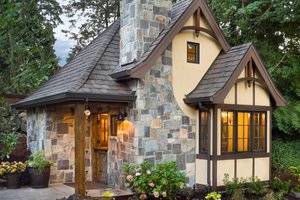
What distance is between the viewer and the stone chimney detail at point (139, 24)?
9.35 metres

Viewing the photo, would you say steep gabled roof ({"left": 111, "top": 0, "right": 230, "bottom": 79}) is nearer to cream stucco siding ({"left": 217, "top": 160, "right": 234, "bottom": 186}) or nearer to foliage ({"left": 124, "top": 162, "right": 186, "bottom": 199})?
foliage ({"left": 124, "top": 162, "right": 186, "bottom": 199})

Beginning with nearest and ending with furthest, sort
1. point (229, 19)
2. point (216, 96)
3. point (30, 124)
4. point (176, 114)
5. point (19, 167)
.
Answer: point (216, 96) < point (176, 114) < point (19, 167) < point (30, 124) < point (229, 19)

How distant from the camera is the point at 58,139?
35.5 ft

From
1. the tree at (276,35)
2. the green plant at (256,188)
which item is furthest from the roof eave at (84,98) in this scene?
the tree at (276,35)

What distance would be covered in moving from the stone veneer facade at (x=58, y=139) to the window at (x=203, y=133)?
11.9ft

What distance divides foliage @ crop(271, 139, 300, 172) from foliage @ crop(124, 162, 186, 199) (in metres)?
5.65

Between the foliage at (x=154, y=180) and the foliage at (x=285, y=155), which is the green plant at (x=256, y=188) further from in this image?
the foliage at (x=285, y=155)

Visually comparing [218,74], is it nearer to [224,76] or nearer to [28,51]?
[224,76]

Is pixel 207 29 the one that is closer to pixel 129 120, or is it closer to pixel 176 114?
pixel 176 114

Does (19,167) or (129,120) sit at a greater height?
(129,120)

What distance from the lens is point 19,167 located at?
10344 mm

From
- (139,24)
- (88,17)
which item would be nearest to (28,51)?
(88,17)

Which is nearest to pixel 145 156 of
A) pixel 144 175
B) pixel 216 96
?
pixel 144 175

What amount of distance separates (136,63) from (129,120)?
1.45m
